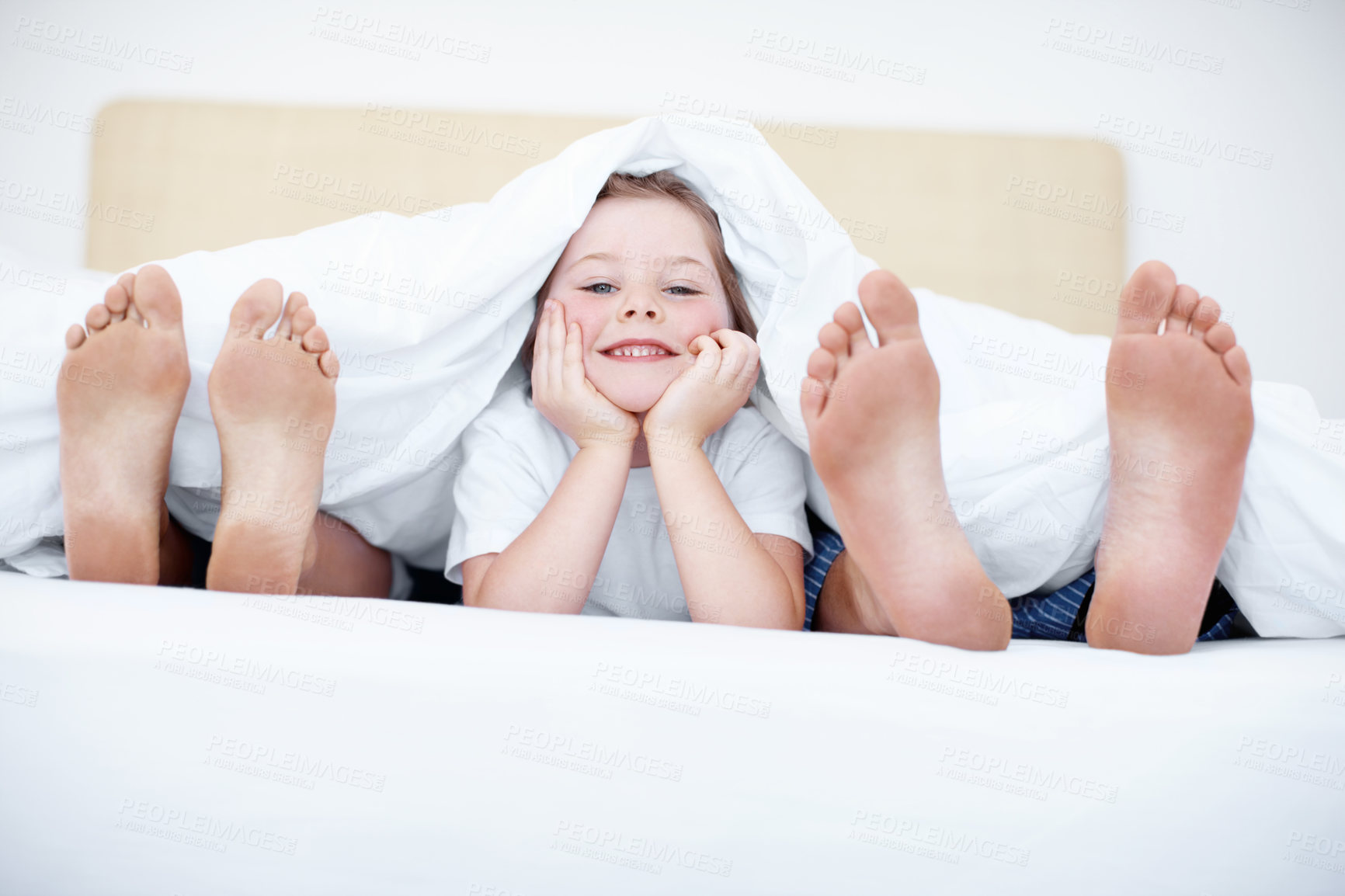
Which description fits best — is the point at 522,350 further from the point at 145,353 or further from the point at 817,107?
the point at 817,107

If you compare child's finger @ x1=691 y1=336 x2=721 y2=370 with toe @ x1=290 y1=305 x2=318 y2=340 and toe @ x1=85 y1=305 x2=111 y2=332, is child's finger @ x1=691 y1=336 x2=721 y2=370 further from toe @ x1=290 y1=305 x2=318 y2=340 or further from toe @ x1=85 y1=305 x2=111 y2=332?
toe @ x1=85 y1=305 x2=111 y2=332

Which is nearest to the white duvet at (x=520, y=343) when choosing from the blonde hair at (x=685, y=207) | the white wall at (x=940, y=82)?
the blonde hair at (x=685, y=207)

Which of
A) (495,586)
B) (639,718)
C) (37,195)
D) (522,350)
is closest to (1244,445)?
(639,718)

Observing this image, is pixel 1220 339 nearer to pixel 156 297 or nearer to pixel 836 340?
pixel 836 340

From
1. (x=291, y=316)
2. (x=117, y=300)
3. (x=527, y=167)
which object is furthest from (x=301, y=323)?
(x=527, y=167)

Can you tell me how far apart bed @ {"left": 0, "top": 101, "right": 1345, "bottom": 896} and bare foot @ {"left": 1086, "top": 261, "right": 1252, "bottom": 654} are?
10cm

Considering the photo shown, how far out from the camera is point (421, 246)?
3.02ft

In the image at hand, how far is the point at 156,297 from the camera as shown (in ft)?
2.36

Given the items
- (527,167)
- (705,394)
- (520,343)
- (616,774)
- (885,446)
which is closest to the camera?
(616,774)

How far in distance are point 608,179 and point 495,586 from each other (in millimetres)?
460

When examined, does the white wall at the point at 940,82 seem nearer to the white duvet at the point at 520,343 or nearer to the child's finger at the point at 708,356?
the white duvet at the point at 520,343

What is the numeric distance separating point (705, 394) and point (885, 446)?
9.2 inches

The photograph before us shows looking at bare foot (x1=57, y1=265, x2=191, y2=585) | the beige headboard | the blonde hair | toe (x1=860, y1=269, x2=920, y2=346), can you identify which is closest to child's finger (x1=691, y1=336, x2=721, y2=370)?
the blonde hair

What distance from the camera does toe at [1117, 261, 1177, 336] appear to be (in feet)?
2.26
